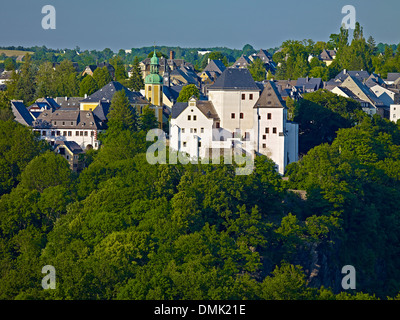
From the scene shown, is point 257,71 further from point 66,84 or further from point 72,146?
point 72,146

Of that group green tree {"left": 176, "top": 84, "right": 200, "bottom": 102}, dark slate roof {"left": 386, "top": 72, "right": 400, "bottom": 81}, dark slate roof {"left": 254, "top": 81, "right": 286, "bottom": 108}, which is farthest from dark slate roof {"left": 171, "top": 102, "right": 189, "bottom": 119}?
dark slate roof {"left": 386, "top": 72, "right": 400, "bottom": 81}

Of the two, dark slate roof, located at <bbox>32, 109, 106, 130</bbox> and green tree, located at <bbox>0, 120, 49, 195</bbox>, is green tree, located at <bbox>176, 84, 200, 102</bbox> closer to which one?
dark slate roof, located at <bbox>32, 109, 106, 130</bbox>

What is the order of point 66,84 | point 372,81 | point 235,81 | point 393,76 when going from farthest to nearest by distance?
point 393,76 < point 372,81 < point 66,84 < point 235,81

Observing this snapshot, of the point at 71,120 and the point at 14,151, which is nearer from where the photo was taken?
the point at 14,151

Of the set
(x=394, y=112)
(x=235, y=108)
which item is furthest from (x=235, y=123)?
(x=394, y=112)

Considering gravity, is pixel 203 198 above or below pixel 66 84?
below

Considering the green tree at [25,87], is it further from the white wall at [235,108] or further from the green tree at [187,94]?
the white wall at [235,108]
